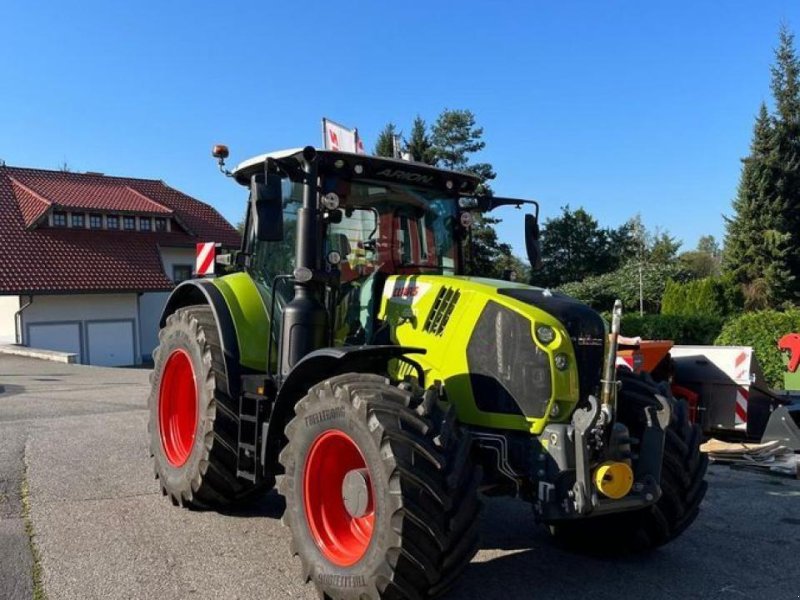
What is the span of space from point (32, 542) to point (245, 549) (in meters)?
1.39

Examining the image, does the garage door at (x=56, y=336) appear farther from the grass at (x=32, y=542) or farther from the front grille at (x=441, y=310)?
the front grille at (x=441, y=310)

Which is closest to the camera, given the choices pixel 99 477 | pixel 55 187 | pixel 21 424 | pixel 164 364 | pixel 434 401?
pixel 434 401

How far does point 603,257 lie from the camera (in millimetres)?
50062

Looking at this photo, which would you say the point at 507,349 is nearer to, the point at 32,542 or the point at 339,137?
the point at 339,137

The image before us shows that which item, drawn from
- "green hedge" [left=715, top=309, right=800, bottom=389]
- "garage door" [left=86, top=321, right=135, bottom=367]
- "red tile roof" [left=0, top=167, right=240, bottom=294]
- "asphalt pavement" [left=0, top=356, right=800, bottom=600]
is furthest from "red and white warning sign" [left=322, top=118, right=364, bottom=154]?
"garage door" [left=86, top=321, right=135, bottom=367]

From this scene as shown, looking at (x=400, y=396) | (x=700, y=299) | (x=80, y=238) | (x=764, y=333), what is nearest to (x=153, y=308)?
(x=80, y=238)

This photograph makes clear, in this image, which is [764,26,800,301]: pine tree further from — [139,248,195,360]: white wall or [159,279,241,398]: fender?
[159,279,241,398]: fender

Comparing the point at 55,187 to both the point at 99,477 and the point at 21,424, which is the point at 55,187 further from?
the point at 99,477

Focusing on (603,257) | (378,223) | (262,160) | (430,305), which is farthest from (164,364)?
(603,257)

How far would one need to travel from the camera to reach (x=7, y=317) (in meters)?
25.1

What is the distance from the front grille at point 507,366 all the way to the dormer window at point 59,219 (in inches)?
1045

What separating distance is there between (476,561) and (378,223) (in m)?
2.26

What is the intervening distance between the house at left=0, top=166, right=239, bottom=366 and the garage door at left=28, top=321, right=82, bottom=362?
3 centimetres

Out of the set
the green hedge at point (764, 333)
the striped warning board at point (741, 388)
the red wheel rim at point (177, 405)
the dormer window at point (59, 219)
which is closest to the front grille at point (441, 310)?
the red wheel rim at point (177, 405)
